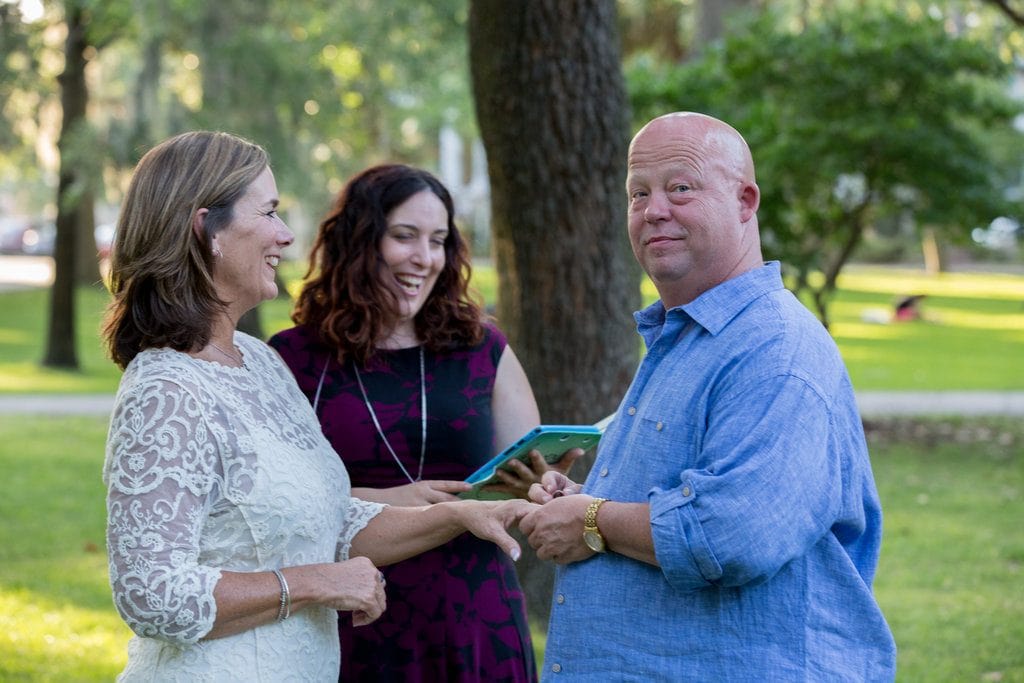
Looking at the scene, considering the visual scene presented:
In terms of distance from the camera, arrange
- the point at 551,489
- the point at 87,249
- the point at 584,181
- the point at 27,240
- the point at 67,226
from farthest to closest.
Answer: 1. the point at 27,240
2. the point at 87,249
3. the point at 67,226
4. the point at 584,181
5. the point at 551,489

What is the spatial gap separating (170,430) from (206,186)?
1.88 feet

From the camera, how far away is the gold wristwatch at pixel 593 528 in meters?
2.65

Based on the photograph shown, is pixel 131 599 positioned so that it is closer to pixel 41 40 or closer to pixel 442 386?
pixel 442 386

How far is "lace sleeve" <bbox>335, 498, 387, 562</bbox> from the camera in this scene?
329 cm

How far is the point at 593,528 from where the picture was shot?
266cm

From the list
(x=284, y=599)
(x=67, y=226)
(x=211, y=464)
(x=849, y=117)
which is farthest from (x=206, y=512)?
(x=67, y=226)

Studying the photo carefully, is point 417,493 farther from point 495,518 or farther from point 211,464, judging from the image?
point 211,464

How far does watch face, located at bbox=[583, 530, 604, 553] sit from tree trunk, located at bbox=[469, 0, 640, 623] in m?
3.59

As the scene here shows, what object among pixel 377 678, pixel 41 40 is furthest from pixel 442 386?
pixel 41 40

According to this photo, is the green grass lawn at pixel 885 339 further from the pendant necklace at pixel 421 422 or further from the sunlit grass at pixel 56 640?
the sunlit grass at pixel 56 640

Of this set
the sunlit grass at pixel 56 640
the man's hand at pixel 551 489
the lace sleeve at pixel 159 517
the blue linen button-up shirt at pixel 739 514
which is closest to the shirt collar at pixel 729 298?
the blue linen button-up shirt at pixel 739 514

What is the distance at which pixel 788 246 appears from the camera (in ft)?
44.6

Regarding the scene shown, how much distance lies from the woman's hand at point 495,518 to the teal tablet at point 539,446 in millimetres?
126

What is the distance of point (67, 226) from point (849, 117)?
11.4 metres
